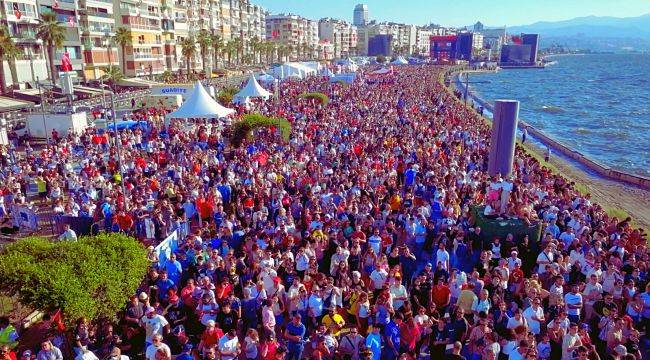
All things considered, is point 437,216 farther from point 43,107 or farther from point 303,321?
point 43,107

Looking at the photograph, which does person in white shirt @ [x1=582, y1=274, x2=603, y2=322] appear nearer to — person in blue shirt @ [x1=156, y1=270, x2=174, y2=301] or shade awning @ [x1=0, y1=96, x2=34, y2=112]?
person in blue shirt @ [x1=156, y1=270, x2=174, y2=301]

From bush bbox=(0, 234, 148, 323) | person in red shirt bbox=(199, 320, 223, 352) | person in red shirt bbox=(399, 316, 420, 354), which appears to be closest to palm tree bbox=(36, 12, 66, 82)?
bush bbox=(0, 234, 148, 323)

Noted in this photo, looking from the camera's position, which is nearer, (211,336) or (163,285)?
(211,336)

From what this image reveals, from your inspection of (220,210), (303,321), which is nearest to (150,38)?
(220,210)

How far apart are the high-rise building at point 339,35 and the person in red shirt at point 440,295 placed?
164 meters

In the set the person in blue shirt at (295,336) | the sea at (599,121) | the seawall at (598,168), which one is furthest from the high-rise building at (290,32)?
the person in blue shirt at (295,336)

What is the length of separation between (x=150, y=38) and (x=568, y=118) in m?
52.3

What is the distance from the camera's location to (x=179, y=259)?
914cm

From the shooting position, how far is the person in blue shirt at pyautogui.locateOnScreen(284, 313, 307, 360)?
6.88 m

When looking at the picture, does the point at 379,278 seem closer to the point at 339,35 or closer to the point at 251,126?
the point at 251,126

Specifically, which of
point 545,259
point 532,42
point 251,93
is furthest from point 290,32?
point 545,259

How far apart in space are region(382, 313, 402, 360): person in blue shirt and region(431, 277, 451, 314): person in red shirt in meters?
1.19

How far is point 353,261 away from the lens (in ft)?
30.0

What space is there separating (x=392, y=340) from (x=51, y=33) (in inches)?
1858
